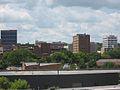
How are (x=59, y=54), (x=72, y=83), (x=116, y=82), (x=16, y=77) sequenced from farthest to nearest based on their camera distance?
(x=59, y=54)
(x=116, y=82)
(x=72, y=83)
(x=16, y=77)

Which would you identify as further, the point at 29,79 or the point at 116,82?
the point at 116,82

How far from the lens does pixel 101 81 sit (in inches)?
3083

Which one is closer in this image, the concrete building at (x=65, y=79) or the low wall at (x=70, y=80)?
the concrete building at (x=65, y=79)

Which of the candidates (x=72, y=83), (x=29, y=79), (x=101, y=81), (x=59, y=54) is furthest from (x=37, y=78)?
(x=59, y=54)

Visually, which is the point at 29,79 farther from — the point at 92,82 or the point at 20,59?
the point at 20,59

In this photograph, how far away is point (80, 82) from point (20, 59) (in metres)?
121

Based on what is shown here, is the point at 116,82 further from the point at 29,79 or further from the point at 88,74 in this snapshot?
the point at 29,79

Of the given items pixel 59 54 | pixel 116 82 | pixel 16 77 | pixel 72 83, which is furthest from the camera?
pixel 59 54

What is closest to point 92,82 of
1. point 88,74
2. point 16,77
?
point 88,74

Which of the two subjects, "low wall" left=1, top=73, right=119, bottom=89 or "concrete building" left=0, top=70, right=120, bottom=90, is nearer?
"concrete building" left=0, top=70, right=120, bottom=90

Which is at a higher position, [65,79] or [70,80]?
[65,79]

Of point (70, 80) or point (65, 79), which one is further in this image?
point (70, 80)

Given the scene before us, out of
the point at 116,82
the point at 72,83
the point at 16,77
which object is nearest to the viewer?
the point at 16,77

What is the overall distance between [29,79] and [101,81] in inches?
540
